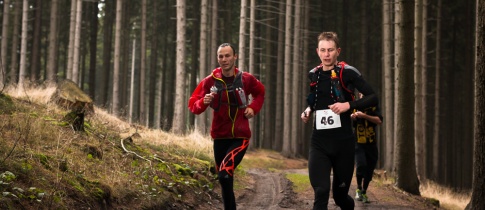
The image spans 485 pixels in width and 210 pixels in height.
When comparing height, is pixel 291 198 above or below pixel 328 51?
below

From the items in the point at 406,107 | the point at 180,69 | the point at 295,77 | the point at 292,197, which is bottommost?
the point at 292,197

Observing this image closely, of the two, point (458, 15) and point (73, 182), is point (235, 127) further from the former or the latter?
point (458, 15)

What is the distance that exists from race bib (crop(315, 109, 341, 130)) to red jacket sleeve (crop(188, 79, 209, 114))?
4.87 ft

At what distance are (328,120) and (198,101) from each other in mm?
1712

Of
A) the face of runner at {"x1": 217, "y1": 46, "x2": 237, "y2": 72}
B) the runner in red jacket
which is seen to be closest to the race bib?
the runner in red jacket

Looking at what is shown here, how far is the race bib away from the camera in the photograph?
5891mm

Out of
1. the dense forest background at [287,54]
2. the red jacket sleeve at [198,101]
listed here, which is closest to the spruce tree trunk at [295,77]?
the dense forest background at [287,54]

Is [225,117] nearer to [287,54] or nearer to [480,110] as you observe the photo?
[480,110]

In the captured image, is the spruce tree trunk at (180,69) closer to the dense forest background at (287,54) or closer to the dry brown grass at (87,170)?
the dense forest background at (287,54)

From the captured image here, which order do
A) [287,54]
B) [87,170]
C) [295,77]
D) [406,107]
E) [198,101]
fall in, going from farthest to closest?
[295,77] < [287,54] < [406,107] < [87,170] < [198,101]

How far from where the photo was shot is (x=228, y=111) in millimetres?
6738

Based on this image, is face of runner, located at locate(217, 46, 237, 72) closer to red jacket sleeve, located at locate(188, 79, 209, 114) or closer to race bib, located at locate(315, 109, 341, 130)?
red jacket sleeve, located at locate(188, 79, 209, 114)

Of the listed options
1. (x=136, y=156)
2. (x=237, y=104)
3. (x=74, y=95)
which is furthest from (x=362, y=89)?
(x=74, y=95)

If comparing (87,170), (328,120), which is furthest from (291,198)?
(328,120)
